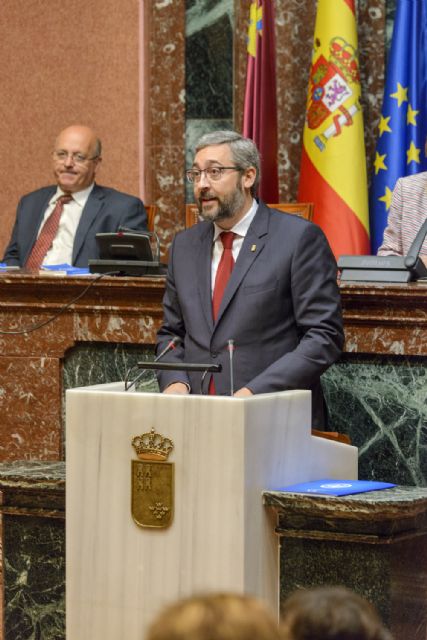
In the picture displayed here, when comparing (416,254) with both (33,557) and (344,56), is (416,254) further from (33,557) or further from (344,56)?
(344,56)

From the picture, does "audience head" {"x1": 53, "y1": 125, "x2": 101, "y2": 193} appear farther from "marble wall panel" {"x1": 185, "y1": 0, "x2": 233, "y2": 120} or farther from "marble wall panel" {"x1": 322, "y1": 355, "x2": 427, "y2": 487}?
"marble wall panel" {"x1": 322, "y1": 355, "x2": 427, "y2": 487}

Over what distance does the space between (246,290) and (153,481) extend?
0.94 meters

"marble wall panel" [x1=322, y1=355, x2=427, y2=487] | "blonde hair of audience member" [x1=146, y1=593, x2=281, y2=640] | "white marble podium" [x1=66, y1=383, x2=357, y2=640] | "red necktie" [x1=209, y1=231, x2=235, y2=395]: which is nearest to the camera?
"blonde hair of audience member" [x1=146, y1=593, x2=281, y2=640]

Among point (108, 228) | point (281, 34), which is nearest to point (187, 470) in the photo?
point (108, 228)

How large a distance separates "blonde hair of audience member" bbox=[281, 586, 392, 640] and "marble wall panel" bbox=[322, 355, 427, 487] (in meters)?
2.66

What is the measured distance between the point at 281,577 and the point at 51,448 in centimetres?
160

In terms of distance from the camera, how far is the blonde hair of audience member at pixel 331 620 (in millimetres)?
1545

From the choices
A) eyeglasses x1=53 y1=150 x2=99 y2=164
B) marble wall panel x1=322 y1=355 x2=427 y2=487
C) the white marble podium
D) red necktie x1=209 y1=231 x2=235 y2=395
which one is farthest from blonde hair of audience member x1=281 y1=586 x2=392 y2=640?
eyeglasses x1=53 y1=150 x2=99 y2=164

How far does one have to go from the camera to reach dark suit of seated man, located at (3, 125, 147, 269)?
588cm

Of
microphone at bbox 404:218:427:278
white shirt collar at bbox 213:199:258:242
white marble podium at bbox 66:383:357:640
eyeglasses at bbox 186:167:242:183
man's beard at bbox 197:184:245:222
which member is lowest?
white marble podium at bbox 66:383:357:640

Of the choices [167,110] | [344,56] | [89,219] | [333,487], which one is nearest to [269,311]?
[333,487]

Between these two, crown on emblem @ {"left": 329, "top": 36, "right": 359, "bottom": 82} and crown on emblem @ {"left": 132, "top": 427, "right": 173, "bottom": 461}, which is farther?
crown on emblem @ {"left": 329, "top": 36, "right": 359, "bottom": 82}

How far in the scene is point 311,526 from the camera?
3258mm

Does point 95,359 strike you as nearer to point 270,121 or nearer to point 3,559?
point 3,559
